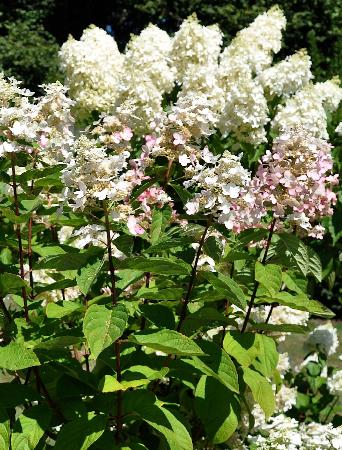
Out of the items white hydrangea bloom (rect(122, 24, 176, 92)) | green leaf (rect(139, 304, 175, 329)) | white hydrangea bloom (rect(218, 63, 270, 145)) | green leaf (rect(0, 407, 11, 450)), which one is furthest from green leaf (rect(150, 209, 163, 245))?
white hydrangea bloom (rect(122, 24, 176, 92))

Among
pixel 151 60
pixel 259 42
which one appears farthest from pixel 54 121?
pixel 259 42

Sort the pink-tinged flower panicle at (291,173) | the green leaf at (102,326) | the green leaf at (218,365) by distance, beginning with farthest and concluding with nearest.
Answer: the pink-tinged flower panicle at (291,173) < the green leaf at (218,365) < the green leaf at (102,326)

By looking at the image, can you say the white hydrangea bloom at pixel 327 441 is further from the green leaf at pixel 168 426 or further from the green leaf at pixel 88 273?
the green leaf at pixel 88 273

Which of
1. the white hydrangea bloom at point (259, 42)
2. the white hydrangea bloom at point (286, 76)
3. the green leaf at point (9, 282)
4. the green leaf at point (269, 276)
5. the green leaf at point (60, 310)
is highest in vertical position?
the white hydrangea bloom at point (259, 42)

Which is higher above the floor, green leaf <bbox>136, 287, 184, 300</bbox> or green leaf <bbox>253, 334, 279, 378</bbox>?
green leaf <bbox>136, 287, 184, 300</bbox>

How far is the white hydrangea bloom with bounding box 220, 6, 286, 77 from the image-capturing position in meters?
5.17

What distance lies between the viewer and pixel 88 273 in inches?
75.9

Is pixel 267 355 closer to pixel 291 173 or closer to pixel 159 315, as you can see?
pixel 159 315

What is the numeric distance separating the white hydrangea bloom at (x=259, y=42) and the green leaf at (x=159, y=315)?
3.06m

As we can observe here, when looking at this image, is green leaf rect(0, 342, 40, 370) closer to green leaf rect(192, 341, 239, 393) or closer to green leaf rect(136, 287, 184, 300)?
green leaf rect(136, 287, 184, 300)

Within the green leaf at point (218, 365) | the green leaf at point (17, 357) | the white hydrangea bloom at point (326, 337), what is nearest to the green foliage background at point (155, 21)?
the white hydrangea bloom at point (326, 337)

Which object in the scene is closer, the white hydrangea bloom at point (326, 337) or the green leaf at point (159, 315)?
the green leaf at point (159, 315)

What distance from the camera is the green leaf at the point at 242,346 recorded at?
2.43 metres

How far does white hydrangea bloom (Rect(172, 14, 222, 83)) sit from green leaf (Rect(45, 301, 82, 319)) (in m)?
3.06
